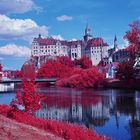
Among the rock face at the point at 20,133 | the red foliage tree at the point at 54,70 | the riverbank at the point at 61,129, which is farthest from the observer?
the red foliage tree at the point at 54,70

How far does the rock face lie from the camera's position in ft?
61.7

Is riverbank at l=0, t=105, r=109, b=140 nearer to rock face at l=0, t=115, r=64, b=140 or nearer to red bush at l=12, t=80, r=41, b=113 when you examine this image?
rock face at l=0, t=115, r=64, b=140

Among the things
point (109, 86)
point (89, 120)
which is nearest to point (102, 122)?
point (89, 120)

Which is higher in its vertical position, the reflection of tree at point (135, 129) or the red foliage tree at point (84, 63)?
the red foliage tree at point (84, 63)

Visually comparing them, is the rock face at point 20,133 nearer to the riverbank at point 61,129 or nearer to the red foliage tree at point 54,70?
the riverbank at point 61,129

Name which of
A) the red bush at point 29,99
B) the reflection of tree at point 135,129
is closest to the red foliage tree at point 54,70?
the red bush at point 29,99

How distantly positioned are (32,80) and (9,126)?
49.4ft

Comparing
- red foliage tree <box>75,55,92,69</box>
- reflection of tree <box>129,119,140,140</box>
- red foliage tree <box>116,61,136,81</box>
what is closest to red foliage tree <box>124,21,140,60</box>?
red foliage tree <box>116,61,136,81</box>

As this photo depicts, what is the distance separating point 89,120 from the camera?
34.4 m

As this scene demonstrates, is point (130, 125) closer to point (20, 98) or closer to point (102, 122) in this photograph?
point (102, 122)

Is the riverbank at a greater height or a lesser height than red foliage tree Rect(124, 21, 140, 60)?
lesser

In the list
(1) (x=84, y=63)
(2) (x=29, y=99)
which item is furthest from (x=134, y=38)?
(1) (x=84, y=63)

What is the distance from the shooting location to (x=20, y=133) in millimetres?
20016

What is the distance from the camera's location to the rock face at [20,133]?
741 inches
